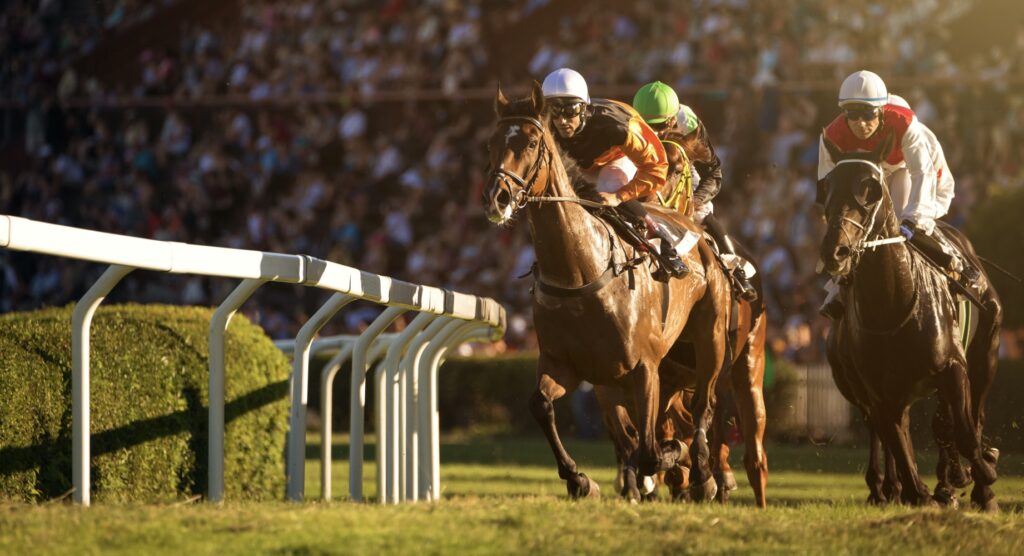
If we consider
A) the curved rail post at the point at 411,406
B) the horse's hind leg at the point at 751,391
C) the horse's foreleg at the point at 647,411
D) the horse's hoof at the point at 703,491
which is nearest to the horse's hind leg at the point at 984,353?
the horse's hind leg at the point at 751,391

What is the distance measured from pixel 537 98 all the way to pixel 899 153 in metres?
2.04

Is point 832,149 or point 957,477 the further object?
point 832,149

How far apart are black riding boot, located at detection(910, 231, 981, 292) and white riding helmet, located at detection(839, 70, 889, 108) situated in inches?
24.8

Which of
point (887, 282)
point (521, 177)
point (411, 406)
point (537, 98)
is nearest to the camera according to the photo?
point (521, 177)

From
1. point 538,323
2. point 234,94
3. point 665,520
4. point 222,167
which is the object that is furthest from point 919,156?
point 234,94

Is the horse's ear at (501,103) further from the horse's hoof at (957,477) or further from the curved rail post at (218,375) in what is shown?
the horse's hoof at (957,477)

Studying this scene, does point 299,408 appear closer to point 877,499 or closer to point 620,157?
point 620,157

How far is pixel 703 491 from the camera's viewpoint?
23.0 feet

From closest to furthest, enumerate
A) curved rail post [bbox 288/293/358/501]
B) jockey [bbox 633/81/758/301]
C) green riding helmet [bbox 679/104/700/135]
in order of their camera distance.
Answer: curved rail post [bbox 288/293/358/501] < jockey [bbox 633/81/758/301] < green riding helmet [bbox 679/104/700/135]

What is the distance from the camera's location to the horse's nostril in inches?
230

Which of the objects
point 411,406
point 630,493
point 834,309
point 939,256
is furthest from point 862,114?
point 411,406

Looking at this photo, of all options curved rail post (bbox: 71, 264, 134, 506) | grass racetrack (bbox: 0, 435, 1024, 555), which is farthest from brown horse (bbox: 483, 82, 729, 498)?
curved rail post (bbox: 71, 264, 134, 506)

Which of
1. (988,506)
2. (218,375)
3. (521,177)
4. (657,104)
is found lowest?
(988,506)

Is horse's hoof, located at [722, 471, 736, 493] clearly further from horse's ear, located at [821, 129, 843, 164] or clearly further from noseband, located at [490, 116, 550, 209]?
noseband, located at [490, 116, 550, 209]
